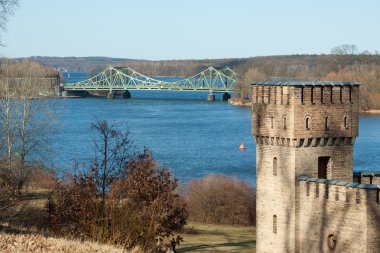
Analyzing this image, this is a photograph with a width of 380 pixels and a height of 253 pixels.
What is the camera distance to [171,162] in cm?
4731

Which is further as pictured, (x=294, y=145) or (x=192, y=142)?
(x=192, y=142)

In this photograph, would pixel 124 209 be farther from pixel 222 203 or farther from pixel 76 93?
pixel 76 93

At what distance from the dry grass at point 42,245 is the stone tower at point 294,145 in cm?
562

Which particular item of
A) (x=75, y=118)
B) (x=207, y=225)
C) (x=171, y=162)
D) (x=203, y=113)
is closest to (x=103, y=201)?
(x=207, y=225)

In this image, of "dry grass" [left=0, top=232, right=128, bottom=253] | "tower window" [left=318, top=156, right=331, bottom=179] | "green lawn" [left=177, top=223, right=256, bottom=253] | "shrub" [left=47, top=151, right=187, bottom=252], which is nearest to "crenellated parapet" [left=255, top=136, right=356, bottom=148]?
"tower window" [left=318, top=156, right=331, bottom=179]

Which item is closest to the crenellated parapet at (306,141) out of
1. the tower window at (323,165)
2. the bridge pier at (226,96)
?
the tower window at (323,165)

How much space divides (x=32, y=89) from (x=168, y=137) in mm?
30173

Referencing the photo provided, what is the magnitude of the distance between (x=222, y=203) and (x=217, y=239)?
19.3 feet

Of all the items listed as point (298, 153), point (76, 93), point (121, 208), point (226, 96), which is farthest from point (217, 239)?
point (76, 93)

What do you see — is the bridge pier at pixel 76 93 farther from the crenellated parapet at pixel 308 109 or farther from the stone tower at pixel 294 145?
the crenellated parapet at pixel 308 109

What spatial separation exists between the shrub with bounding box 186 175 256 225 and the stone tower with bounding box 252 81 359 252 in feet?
42.2

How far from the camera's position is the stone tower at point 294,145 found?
57.3 feet

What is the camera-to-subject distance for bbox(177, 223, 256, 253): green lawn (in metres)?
23.7

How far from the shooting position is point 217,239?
2578 cm
